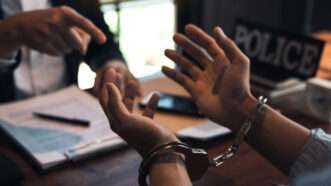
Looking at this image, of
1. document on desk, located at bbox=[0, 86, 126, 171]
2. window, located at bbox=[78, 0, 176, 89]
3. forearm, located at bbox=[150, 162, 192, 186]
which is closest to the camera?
forearm, located at bbox=[150, 162, 192, 186]

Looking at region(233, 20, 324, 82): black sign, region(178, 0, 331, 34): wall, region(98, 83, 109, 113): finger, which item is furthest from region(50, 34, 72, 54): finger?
region(178, 0, 331, 34): wall

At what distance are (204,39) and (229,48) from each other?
8cm

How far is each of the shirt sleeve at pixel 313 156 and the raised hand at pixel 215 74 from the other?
0.46 ft

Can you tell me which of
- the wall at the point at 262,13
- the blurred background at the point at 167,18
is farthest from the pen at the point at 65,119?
the wall at the point at 262,13

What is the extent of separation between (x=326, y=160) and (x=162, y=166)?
0.29m

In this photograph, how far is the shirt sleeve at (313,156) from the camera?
84cm

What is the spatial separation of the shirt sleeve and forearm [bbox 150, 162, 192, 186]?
217 millimetres

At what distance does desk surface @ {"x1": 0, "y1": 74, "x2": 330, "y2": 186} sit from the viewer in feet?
3.07

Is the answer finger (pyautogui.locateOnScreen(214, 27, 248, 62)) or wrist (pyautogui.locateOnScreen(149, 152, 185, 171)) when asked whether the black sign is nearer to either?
finger (pyautogui.locateOnScreen(214, 27, 248, 62))

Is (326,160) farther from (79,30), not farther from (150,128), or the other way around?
(79,30)

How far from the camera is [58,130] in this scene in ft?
3.58

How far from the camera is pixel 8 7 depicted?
4.80 ft

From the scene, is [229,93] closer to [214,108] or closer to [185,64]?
[214,108]

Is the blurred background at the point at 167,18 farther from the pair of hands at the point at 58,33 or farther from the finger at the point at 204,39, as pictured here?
the finger at the point at 204,39
